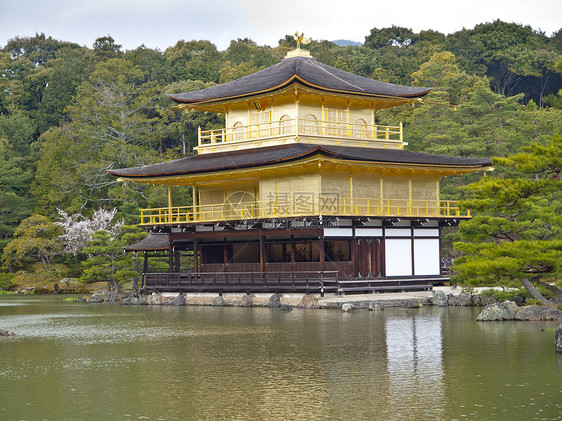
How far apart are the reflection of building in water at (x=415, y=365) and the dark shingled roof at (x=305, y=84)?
18.7 meters

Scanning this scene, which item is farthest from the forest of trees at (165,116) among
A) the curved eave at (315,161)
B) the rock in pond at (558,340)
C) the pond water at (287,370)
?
the rock in pond at (558,340)

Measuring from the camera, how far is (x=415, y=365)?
1958 centimetres

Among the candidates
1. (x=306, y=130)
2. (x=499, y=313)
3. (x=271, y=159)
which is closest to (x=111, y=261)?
(x=306, y=130)

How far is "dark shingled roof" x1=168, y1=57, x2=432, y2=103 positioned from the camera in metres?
44.5

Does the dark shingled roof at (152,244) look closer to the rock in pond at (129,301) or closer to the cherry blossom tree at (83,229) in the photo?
the rock in pond at (129,301)

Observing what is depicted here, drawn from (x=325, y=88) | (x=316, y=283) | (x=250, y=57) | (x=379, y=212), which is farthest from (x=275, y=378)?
(x=250, y=57)

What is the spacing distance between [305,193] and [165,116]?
41.6m

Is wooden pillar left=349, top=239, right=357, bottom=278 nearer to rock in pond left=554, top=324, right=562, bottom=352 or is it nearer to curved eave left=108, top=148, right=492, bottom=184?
curved eave left=108, top=148, right=492, bottom=184

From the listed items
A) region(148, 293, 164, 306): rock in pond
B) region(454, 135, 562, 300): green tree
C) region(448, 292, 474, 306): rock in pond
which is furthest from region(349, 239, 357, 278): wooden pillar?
region(454, 135, 562, 300): green tree

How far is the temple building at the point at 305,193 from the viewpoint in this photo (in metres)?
40.6

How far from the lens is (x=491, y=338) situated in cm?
2398

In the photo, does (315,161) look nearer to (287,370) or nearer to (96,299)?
(96,299)

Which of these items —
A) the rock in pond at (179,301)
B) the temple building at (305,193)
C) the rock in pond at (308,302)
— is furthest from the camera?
the rock in pond at (179,301)

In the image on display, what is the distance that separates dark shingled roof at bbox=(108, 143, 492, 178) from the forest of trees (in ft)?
13.9
